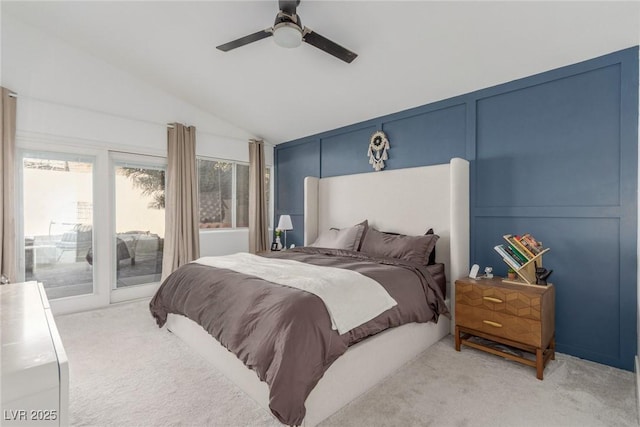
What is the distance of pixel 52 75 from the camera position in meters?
3.59

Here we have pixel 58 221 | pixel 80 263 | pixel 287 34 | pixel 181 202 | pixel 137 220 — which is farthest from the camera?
pixel 181 202

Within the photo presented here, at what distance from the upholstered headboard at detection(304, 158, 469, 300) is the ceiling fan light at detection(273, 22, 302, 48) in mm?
1809

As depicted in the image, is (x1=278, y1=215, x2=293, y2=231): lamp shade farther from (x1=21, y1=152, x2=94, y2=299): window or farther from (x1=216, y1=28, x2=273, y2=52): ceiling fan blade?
(x1=216, y1=28, x2=273, y2=52): ceiling fan blade

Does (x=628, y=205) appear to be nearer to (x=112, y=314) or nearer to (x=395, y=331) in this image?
(x=395, y=331)

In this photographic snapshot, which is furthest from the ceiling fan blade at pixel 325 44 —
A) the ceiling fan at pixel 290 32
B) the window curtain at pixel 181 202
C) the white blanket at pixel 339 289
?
the window curtain at pixel 181 202

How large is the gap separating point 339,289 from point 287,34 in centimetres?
180

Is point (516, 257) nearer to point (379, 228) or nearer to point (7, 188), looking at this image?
point (379, 228)

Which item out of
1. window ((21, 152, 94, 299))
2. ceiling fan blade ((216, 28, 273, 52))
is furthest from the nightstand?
window ((21, 152, 94, 299))

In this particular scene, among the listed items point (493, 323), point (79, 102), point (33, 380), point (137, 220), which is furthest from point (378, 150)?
point (33, 380)

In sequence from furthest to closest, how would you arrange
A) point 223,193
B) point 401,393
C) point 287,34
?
point 223,193, point 287,34, point 401,393

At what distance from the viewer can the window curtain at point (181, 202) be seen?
4402 mm

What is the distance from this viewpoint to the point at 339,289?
2092mm

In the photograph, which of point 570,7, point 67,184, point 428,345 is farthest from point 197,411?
point 570,7

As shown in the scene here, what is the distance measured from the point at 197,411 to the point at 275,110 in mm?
3758
